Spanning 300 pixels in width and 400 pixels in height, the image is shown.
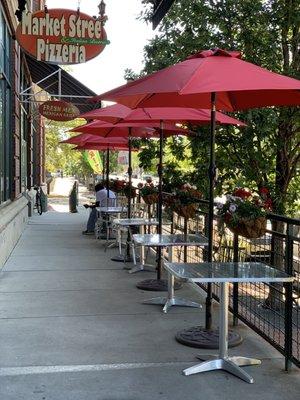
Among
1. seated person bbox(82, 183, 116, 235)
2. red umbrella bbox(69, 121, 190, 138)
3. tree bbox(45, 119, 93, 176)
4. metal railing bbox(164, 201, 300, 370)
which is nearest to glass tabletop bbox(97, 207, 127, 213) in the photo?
seated person bbox(82, 183, 116, 235)

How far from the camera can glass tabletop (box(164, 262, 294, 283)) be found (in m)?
4.13

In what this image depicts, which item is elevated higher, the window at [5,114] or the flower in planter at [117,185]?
the window at [5,114]

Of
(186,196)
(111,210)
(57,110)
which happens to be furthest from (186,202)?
(57,110)

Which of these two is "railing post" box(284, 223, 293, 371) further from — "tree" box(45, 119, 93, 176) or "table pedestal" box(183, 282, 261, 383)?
"tree" box(45, 119, 93, 176)

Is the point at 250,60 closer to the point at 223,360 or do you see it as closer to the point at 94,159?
the point at 223,360

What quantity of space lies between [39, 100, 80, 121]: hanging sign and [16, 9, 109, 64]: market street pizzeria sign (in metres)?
4.32

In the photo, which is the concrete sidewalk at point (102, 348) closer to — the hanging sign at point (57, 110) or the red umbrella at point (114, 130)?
the red umbrella at point (114, 130)

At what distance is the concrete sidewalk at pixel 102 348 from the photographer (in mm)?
4043

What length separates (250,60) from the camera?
823 cm

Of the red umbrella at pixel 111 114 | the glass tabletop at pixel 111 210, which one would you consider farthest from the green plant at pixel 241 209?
the glass tabletop at pixel 111 210

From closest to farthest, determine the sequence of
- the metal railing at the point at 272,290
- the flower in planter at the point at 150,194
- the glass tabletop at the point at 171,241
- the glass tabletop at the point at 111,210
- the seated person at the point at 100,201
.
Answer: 1. the metal railing at the point at 272,290
2. the glass tabletop at the point at 171,241
3. the flower in planter at the point at 150,194
4. the glass tabletop at the point at 111,210
5. the seated person at the point at 100,201

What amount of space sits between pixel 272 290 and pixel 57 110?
1056 centimetres

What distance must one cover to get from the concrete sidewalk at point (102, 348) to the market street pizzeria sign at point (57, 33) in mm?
4461

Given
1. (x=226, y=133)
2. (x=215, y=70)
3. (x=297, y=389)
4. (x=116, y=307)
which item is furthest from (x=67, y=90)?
(x=297, y=389)
